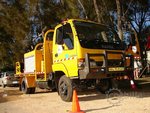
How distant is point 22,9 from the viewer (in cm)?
3484

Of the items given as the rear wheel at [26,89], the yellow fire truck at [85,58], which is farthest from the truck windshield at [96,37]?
the rear wheel at [26,89]

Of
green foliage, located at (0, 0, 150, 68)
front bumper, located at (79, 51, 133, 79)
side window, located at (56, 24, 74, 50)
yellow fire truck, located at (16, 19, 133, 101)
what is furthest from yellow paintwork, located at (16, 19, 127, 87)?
green foliage, located at (0, 0, 150, 68)

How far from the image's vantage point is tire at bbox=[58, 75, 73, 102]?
13766 millimetres

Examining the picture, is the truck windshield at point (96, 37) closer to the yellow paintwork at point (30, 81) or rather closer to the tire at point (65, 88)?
the tire at point (65, 88)

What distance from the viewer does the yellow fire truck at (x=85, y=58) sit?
1323 cm

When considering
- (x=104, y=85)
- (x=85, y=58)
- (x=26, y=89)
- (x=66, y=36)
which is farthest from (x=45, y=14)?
(x=85, y=58)

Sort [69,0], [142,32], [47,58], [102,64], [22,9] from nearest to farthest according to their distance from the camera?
[102,64]
[47,58]
[69,0]
[22,9]
[142,32]

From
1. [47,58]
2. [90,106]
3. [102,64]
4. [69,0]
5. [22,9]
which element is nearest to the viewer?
[90,106]

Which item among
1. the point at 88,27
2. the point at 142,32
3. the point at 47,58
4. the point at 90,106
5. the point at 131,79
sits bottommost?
the point at 90,106

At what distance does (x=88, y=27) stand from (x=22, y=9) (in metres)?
21.4

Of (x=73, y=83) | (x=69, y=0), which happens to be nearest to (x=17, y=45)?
(x=69, y=0)

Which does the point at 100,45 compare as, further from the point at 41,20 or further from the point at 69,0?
the point at 41,20

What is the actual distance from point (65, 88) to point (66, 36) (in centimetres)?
201

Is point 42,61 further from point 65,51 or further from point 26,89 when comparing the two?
point 65,51
